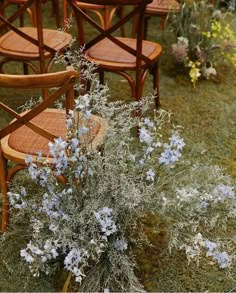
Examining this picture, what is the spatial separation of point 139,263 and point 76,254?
1.42 feet

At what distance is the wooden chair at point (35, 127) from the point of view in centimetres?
165

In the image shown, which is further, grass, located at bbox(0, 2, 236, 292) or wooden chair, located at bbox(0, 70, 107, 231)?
grass, located at bbox(0, 2, 236, 292)

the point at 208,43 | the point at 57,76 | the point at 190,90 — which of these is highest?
the point at 57,76

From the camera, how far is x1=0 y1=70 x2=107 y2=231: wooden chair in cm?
165

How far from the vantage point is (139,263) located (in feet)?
6.73

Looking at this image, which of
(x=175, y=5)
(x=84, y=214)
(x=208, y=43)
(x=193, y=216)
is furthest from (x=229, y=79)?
(x=84, y=214)

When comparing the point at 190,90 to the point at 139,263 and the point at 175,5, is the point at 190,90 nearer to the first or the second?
the point at 175,5

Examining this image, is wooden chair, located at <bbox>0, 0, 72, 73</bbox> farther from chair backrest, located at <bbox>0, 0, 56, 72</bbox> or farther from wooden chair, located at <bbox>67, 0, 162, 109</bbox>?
wooden chair, located at <bbox>67, 0, 162, 109</bbox>

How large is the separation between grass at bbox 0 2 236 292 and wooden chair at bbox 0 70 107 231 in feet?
0.88

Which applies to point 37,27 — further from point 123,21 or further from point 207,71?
point 207,71

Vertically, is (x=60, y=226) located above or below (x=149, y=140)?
below

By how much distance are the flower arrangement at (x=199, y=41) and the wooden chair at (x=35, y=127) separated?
1.50m

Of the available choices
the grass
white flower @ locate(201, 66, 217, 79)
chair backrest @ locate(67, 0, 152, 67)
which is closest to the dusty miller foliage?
the grass

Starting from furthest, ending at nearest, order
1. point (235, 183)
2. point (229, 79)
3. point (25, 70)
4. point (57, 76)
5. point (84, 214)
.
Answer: point (229, 79) → point (25, 70) → point (235, 183) → point (84, 214) → point (57, 76)
